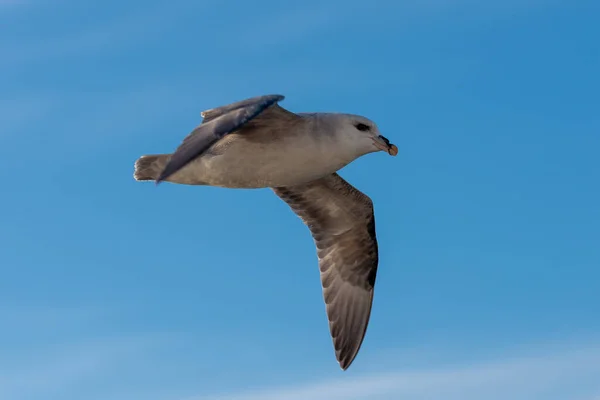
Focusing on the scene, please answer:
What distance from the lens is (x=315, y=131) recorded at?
1273 centimetres

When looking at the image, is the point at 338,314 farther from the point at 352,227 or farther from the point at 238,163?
the point at 238,163

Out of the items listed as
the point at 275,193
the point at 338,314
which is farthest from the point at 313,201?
the point at 338,314

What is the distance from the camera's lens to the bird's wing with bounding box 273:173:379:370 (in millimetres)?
15234

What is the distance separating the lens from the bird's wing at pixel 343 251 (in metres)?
15.2

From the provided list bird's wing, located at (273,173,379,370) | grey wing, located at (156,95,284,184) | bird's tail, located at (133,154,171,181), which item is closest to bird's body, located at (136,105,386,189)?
grey wing, located at (156,95,284,184)

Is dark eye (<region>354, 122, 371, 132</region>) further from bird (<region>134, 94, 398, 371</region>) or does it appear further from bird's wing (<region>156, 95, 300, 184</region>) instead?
bird's wing (<region>156, 95, 300, 184</region>)

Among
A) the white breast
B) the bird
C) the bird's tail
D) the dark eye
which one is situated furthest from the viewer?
the bird's tail

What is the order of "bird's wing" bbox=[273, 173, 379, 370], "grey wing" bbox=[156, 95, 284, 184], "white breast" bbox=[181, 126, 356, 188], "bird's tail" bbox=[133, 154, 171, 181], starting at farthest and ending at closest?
1. "bird's wing" bbox=[273, 173, 379, 370]
2. "bird's tail" bbox=[133, 154, 171, 181]
3. "white breast" bbox=[181, 126, 356, 188]
4. "grey wing" bbox=[156, 95, 284, 184]

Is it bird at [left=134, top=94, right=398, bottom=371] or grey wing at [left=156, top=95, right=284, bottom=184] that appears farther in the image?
bird at [left=134, top=94, right=398, bottom=371]

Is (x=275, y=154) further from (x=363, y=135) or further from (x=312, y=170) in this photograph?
(x=363, y=135)

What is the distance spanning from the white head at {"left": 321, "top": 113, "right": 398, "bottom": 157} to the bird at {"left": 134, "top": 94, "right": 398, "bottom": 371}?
A: 0.04 feet

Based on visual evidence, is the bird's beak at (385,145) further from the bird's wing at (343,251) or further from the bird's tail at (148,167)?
the bird's tail at (148,167)

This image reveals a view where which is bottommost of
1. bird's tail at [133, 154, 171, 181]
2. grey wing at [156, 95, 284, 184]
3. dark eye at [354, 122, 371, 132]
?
grey wing at [156, 95, 284, 184]

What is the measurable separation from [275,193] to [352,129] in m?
3.09
